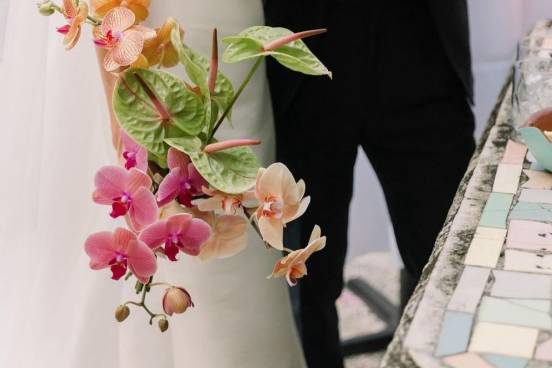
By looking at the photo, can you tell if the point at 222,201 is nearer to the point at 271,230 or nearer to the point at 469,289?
the point at 271,230

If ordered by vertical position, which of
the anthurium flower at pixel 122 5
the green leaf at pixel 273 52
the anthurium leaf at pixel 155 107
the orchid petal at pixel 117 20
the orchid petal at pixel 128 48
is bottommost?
the anthurium leaf at pixel 155 107

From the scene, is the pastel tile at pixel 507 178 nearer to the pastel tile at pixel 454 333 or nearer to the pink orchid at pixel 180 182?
the pastel tile at pixel 454 333

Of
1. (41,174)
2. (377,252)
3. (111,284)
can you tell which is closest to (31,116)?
(41,174)

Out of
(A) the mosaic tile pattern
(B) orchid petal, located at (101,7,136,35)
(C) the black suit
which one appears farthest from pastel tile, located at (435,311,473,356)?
(C) the black suit

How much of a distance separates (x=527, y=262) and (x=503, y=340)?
12cm

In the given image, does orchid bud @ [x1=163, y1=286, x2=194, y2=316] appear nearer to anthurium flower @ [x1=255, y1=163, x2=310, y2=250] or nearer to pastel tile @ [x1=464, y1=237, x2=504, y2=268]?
anthurium flower @ [x1=255, y1=163, x2=310, y2=250]

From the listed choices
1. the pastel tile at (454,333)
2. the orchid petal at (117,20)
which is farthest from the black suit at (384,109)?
the pastel tile at (454,333)

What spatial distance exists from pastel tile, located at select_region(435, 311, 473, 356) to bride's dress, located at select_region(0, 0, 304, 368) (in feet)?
1.48

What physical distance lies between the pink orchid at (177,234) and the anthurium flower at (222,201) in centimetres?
2

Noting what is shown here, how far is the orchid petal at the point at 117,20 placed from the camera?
0.63m

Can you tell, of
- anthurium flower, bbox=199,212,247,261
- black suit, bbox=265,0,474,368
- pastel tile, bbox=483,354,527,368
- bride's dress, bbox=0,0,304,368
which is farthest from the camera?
black suit, bbox=265,0,474,368

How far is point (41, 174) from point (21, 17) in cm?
20

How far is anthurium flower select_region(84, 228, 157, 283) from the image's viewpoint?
2.02ft

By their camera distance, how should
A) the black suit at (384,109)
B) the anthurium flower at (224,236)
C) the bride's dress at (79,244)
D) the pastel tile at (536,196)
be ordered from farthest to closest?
1. the black suit at (384,109)
2. the bride's dress at (79,244)
3. the pastel tile at (536,196)
4. the anthurium flower at (224,236)
